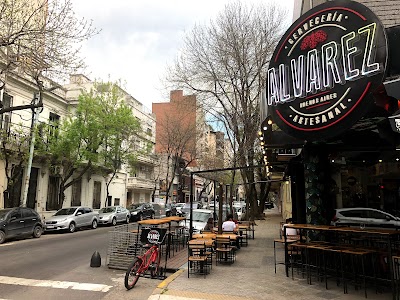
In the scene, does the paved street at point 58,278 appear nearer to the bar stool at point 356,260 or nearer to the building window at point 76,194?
the bar stool at point 356,260

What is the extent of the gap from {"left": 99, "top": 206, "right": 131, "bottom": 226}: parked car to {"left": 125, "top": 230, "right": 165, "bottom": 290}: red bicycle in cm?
1701

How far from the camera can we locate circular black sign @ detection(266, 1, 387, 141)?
19.5 feet

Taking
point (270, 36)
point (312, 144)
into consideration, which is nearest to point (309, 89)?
point (312, 144)

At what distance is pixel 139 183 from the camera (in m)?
40.8

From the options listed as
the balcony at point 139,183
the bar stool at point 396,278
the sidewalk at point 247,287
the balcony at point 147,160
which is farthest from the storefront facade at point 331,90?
the balcony at point 147,160

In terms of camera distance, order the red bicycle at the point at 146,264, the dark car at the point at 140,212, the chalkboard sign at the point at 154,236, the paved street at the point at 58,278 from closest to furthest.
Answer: the paved street at the point at 58,278 < the red bicycle at the point at 146,264 < the chalkboard sign at the point at 154,236 < the dark car at the point at 140,212

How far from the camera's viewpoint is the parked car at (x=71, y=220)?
63.0ft

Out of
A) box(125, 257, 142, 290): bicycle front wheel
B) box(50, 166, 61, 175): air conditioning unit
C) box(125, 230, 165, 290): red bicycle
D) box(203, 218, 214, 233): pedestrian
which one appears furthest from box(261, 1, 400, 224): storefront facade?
box(50, 166, 61, 175): air conditioning unit

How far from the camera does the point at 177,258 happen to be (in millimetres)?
10852

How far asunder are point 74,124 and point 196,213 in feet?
38.7

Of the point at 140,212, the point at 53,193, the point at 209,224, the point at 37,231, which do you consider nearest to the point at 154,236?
the point at 209,224

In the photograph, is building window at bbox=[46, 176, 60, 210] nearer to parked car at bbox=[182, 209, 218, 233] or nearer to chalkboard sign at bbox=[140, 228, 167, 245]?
parked car at bbox=[182, 209, 218, 233]

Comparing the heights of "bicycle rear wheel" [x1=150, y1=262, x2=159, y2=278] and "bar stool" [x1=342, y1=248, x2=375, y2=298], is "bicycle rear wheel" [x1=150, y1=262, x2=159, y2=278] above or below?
below

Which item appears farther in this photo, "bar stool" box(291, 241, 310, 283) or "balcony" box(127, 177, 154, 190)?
"balcony" box(127, 177, 154, 190)
